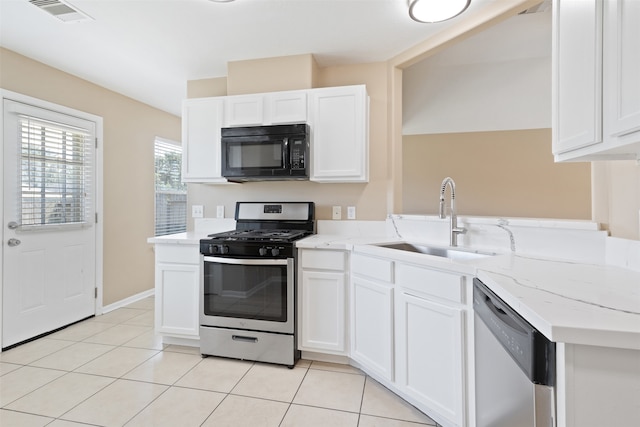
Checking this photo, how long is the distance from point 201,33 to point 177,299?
2.13 meters

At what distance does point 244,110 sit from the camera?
8.86 ft

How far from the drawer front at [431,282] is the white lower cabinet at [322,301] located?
54 centimetres

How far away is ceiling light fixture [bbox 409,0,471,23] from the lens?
192 cm

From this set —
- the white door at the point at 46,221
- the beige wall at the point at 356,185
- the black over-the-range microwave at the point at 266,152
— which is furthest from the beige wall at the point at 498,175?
the white door at the point at 46,221

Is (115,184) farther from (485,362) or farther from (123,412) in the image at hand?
(485,362)

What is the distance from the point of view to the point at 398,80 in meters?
2.75

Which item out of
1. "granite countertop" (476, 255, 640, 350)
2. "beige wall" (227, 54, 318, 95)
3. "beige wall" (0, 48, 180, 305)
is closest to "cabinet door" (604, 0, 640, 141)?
"granite countertop" (476, 255, 640, 350)

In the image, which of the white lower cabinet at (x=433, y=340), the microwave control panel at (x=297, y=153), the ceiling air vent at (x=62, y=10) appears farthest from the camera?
the microwave control panel at (x=297, y=153)

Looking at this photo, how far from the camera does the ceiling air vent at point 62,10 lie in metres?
1.98

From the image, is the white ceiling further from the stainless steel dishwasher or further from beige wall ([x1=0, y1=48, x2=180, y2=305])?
the stainless steel dishwasher

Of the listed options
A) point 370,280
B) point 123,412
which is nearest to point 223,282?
point 123,412

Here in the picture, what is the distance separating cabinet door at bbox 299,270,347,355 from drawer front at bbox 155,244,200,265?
92cm

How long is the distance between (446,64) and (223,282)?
9.88 feet

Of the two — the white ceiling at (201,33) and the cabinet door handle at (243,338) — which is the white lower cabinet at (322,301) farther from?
the white ceiling at (201,33)
